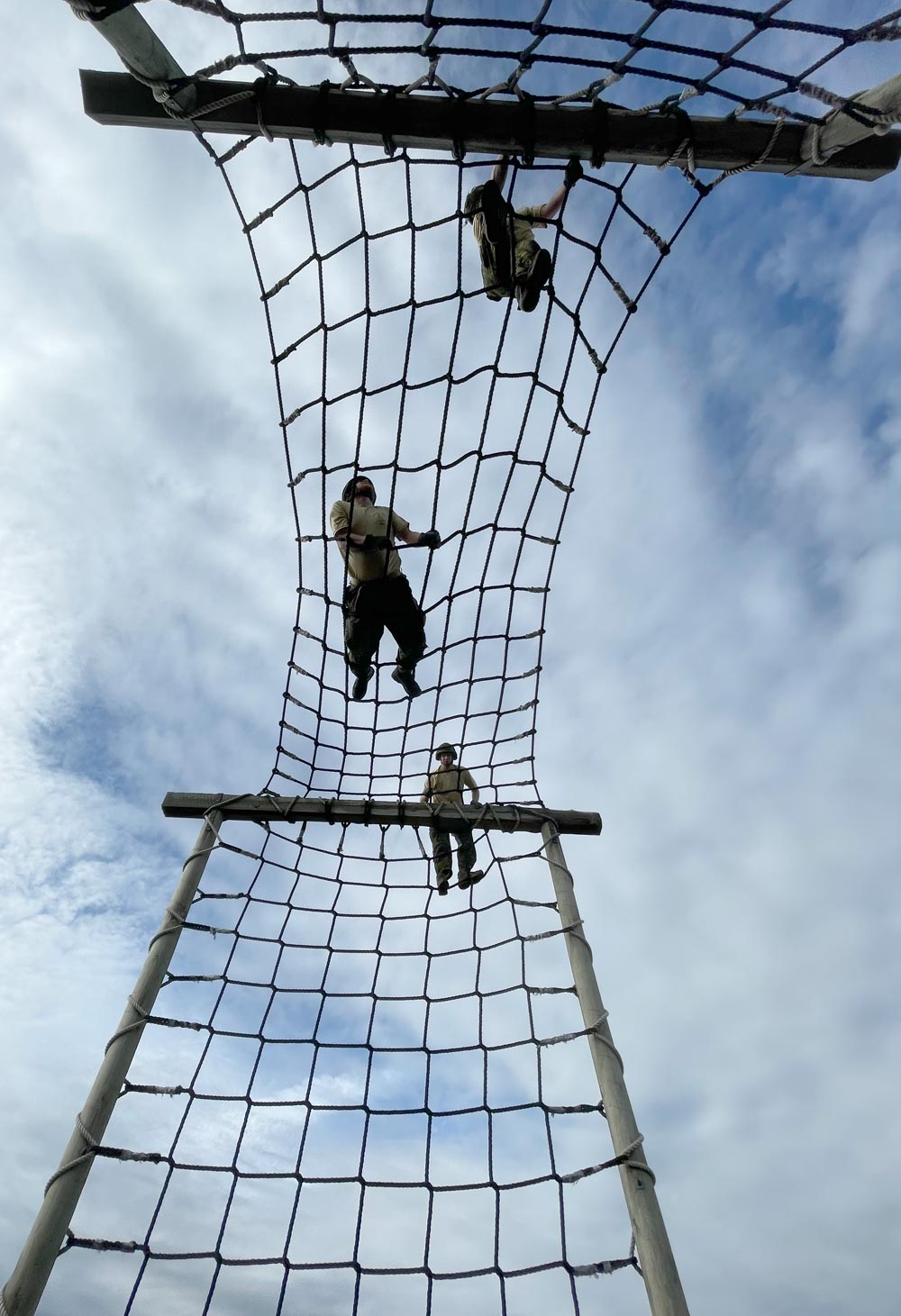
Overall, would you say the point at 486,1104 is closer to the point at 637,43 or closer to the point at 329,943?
the point at 329,943

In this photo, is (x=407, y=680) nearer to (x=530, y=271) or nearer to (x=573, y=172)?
(x=530, y=271)

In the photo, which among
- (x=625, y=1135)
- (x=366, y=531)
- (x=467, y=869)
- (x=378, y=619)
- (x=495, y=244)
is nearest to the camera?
(x=625, y=1135)

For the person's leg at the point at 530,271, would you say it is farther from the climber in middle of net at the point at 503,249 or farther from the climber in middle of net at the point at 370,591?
the climber in middle of net at the point at 370,591

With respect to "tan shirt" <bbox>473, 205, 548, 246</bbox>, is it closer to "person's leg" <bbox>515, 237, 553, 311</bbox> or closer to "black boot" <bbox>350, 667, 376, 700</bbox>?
"person's leg" <bbox>515, 237, 553, 311</bbox>

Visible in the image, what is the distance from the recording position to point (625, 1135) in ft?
5.77

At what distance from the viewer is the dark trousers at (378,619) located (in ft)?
10.8

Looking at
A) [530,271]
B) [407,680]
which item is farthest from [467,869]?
[530,271]

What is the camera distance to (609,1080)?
1.87m

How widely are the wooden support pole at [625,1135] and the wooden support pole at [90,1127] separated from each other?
112 cm

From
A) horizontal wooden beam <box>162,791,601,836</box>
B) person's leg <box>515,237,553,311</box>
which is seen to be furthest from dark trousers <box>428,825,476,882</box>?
person's leg <box>515,237,553,311</box>

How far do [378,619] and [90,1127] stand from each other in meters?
2.04

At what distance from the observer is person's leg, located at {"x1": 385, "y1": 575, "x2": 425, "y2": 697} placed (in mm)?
3338

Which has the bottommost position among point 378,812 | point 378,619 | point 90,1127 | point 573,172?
point 90,1127

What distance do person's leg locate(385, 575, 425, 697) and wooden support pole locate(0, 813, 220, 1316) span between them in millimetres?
1332
